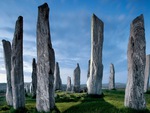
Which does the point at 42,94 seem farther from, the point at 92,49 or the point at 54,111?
the point at 92,49

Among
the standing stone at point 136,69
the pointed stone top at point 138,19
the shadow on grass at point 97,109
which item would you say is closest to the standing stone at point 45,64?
the shadow on grass at point 97,109

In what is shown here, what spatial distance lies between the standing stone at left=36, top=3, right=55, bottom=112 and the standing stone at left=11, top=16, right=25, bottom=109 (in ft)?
7.11

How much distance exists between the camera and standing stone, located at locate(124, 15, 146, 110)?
16203mm

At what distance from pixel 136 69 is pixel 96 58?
9734 millimetres

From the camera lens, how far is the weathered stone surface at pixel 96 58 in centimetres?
2564

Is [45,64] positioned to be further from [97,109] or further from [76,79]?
[76,79]

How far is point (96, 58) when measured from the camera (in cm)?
2580

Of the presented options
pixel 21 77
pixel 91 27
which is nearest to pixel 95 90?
pixel 91 27

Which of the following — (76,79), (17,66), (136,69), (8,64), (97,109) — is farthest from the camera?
(76,79)

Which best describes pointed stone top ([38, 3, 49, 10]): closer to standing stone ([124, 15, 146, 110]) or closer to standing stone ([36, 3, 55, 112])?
standing stone ([36, 3, 55, 112])

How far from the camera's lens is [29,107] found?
2002 centimetres

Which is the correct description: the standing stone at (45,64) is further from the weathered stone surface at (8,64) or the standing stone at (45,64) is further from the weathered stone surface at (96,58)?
the weathered stone surface at (96,58)

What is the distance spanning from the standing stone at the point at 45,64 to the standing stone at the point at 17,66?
2.17 metres

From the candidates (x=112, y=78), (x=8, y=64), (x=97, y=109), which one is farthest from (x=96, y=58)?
(x=112, y=78)
